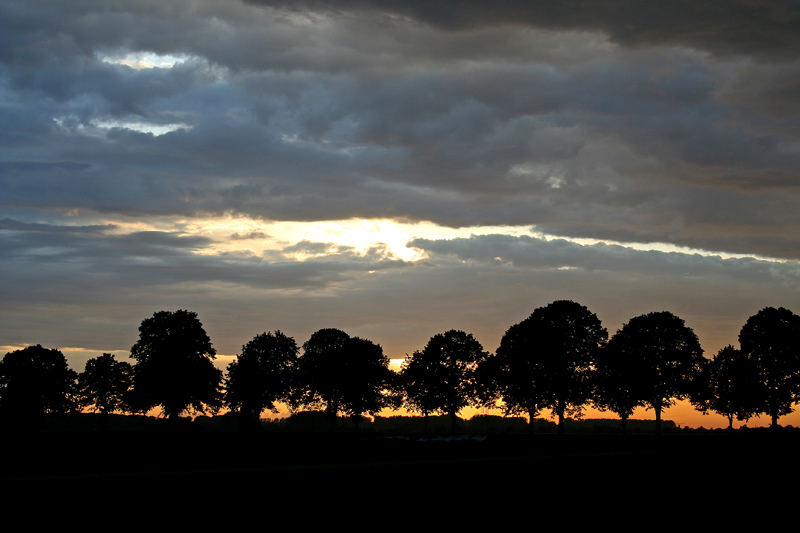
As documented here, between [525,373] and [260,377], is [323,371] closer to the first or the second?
[260,377]

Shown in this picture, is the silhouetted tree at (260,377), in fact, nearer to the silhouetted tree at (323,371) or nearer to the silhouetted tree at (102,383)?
the silhouetted tree at (323,371)

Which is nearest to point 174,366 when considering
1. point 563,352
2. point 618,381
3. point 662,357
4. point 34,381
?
point 34,381

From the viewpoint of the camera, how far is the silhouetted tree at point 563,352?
98.4 m

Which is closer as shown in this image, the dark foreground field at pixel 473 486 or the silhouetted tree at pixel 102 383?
the dark foreground field at pixel 473 486

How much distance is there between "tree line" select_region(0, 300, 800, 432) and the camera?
97.7 m

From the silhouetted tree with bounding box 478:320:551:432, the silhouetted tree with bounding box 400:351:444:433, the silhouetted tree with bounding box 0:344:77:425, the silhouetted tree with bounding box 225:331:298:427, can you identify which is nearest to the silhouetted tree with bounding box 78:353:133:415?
the silhouetted tree with bounding box 0:344:77:425

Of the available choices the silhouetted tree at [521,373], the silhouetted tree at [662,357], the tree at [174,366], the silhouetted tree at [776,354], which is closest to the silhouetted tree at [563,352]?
the silhouetted tree at [521,373]

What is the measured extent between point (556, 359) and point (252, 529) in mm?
82716

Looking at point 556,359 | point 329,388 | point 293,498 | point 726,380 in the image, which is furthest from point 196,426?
point 726,380

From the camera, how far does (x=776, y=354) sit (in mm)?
99625

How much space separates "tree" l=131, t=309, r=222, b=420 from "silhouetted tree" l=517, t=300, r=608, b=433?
48.6 m

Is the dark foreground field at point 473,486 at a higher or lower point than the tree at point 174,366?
lower

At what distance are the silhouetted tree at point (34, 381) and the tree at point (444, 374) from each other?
6648cm

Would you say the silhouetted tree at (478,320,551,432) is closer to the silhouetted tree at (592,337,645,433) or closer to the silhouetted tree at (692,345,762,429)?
the silhouetted tree at (592,337,645,433)
